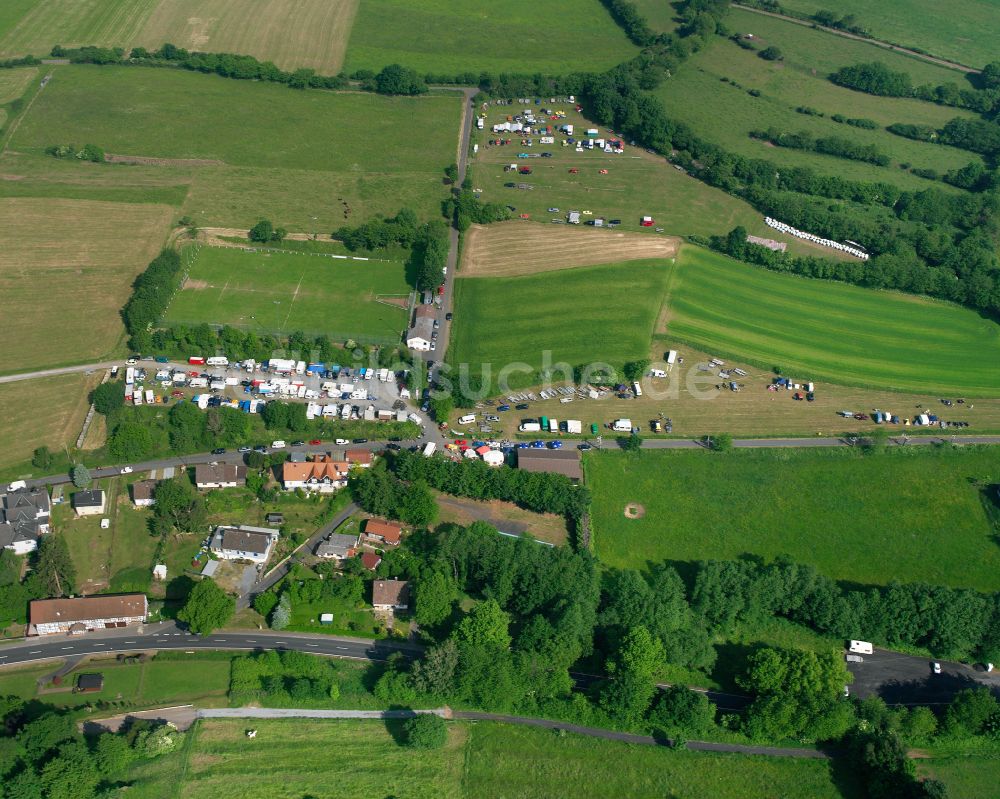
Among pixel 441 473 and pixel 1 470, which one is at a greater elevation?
pixel 441 473

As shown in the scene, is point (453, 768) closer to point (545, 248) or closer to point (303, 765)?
point (303, 765)

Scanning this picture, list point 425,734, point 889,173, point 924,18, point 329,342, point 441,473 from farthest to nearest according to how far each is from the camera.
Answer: point 924,18 < point 889,173 < point 329,342 < point 441,473 < point 425,734

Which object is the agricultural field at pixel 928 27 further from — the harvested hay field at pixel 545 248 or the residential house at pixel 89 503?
the residential house at pixel 89 503

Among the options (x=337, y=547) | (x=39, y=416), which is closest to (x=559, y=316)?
(x=337, y=547)

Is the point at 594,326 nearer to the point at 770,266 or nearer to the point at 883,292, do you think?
the point at 770,266

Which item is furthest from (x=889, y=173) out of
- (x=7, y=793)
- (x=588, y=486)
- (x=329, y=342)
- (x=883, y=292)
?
(x=7, y=793)

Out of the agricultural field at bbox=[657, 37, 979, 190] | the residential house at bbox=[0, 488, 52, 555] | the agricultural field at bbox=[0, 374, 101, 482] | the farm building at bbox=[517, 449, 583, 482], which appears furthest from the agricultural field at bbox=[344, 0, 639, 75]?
the residential house at bbox=[0, 488, 52, 555]

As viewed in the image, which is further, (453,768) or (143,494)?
(143,494)
